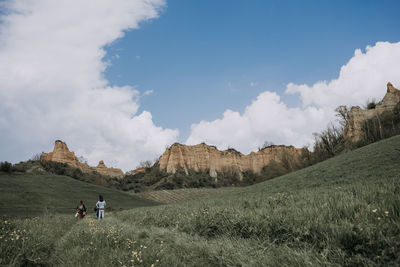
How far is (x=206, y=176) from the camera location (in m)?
113

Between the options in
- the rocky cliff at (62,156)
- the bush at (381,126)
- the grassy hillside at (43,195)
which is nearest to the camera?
the grassy hillside at (43,195)

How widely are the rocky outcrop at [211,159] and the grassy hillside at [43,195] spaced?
59.9m

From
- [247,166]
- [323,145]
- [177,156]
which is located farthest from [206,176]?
[323,145]

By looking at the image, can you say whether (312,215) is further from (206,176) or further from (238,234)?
(206,176)

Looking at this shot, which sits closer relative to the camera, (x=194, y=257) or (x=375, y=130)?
(x=194, y=257)

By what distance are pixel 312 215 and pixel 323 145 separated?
71551 millimetres

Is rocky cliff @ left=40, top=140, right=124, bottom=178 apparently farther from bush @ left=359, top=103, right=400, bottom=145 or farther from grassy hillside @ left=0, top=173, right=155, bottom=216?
bush @ left=359, top=103, right=400, bottom=145

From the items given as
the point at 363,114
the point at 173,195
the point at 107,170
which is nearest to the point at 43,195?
the point at 173,195

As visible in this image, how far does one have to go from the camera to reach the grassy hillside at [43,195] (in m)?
31.6

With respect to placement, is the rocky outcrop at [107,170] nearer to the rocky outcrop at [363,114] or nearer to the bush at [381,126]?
the rocky outcrop at [363,114]

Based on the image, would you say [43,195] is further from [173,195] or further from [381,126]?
[381,126]

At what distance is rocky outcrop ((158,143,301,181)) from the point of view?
118250mm

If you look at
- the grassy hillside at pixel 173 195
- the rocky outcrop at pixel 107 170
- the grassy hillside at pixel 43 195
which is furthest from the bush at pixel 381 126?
the rocky outcrop at pixel 107 170

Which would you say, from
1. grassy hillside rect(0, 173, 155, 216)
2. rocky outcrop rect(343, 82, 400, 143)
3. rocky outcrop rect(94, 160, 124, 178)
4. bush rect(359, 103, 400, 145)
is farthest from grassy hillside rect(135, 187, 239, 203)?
rocky outcrop rect(94, 160, 124, 178)
